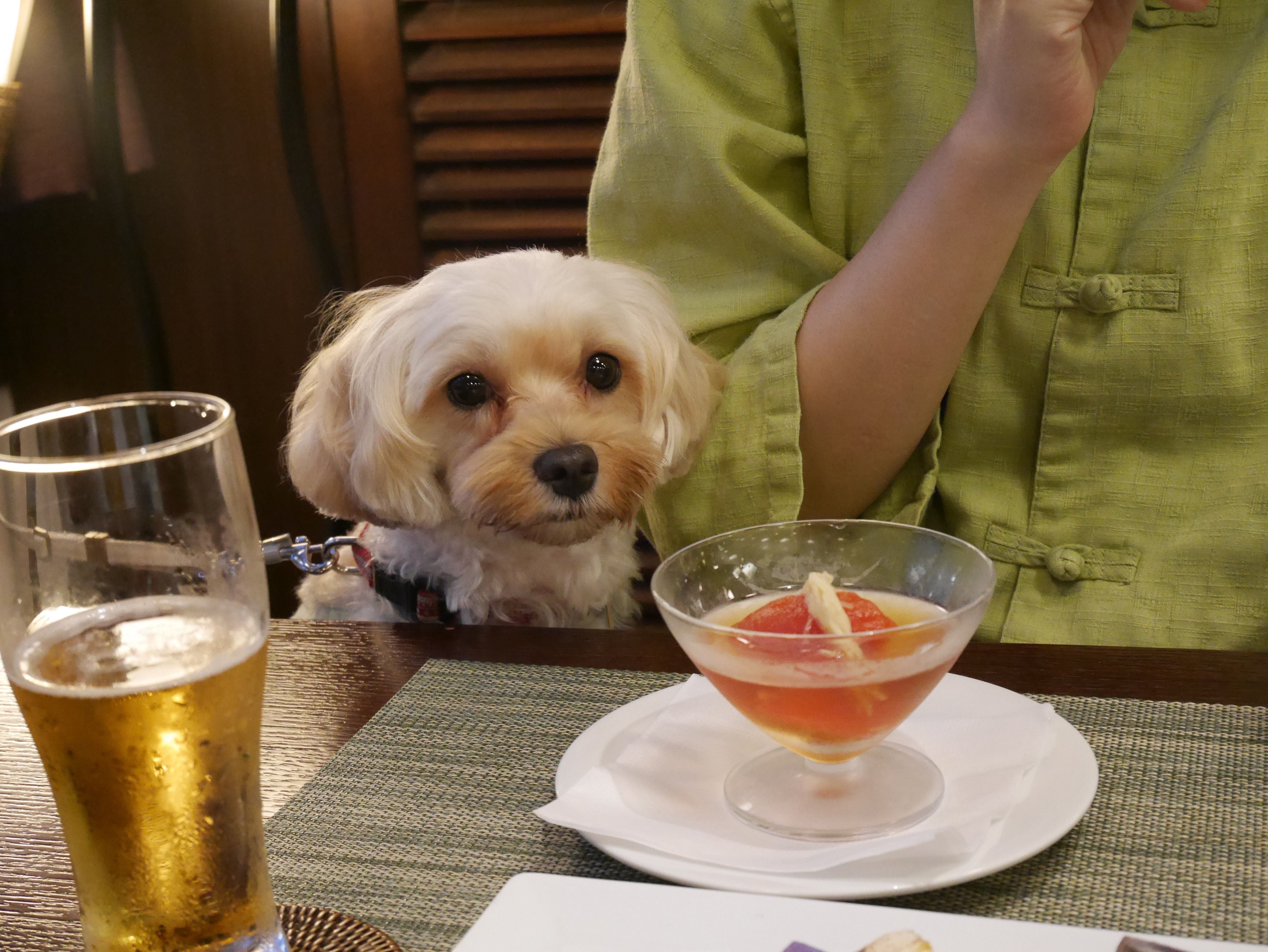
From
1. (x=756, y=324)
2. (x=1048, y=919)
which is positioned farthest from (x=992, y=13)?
(x=1048, y=919)

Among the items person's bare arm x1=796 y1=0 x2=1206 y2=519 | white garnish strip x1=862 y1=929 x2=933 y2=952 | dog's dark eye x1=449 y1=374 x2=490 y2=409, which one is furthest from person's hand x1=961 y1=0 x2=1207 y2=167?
white garnish strip x1=862 y1=929 x2=933 y2=952

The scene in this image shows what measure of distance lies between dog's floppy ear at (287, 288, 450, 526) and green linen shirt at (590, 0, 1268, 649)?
0.28 metres

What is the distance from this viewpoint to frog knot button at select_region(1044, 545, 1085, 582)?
3.34 feet

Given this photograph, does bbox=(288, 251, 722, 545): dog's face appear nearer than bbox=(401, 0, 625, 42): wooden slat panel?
Yes

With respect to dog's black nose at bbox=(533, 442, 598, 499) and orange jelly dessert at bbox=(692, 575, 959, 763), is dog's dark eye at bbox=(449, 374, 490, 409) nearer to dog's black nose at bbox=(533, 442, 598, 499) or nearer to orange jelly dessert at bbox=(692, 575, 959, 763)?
dog's black nose at bbox=(533, 442, 598, 499)

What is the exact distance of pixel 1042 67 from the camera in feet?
2.85

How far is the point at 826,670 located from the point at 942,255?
0.53 metres

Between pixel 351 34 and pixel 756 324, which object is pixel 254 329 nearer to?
pixel 351 34

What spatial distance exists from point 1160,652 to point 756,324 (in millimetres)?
542

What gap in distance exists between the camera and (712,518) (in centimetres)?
113

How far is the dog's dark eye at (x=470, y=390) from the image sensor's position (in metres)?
1.23

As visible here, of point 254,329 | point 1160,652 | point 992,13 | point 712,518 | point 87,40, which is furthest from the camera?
point 254,329

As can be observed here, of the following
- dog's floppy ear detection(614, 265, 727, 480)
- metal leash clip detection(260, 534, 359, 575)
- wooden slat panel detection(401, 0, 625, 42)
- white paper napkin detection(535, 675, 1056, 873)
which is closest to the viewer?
white paper napkin detection(535, 675, 1056, 873)

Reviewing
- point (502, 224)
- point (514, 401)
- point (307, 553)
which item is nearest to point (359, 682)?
point (307, 553)
